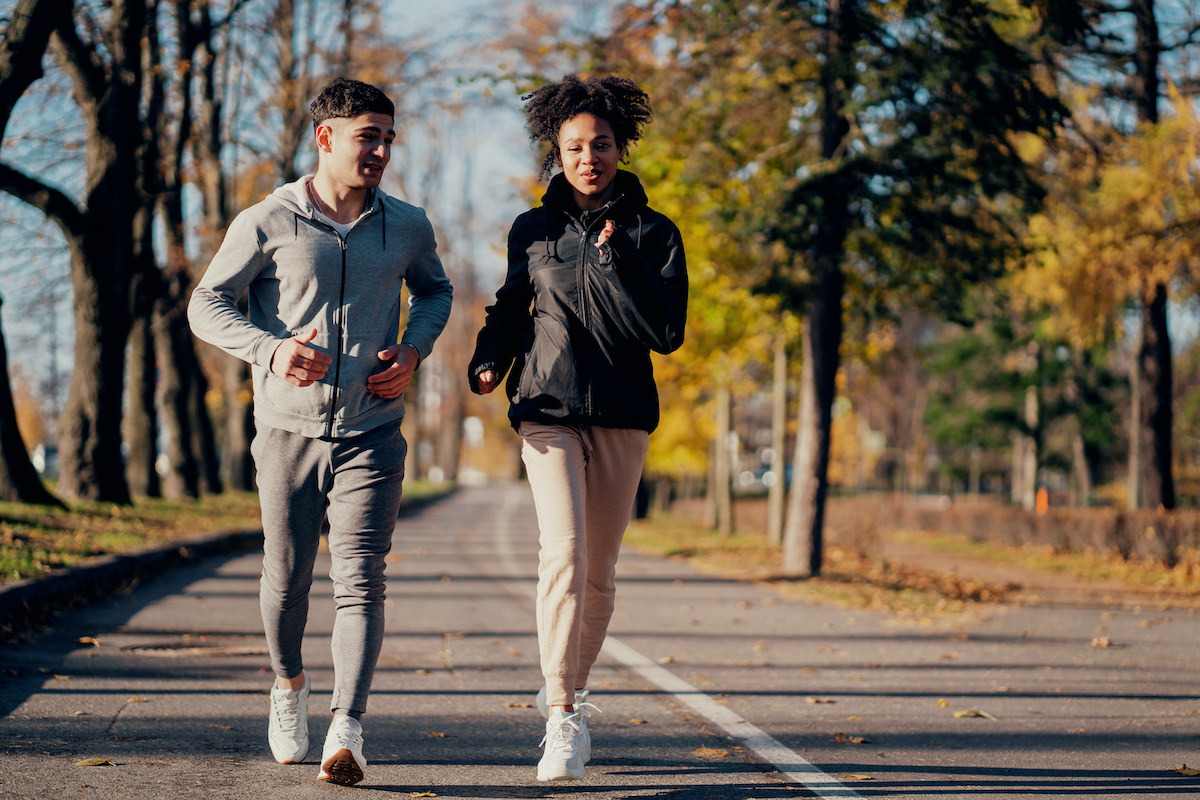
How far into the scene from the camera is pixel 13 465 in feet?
38.2

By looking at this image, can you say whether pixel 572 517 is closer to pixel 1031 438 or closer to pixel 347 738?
pixel 347 738

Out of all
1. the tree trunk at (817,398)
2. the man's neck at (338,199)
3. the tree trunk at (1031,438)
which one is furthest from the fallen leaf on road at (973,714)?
the tree trunk at (1031,438)

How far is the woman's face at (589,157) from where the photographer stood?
3.73 metres

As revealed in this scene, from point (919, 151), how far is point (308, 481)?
8.46 metres

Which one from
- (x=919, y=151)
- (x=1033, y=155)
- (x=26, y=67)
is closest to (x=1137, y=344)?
(x=1033, y=155)

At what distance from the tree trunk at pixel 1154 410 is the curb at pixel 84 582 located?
1295cm

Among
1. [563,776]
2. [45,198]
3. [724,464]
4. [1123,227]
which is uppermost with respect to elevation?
→ [1123,227]

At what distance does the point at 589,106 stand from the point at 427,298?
0.85 m

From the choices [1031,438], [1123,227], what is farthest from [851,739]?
[1031,438]

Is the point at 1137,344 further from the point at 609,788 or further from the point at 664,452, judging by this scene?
the point at 609,788

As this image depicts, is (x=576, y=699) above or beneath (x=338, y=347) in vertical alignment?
beneath

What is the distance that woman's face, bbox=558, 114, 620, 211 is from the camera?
3726 mm

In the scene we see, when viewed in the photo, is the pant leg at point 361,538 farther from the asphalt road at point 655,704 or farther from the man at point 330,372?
the asphalt road at point 655,704

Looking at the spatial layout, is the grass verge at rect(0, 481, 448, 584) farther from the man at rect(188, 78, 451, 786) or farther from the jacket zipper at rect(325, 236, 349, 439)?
the jacket zipper at rect(325, 236, 349, 439)
